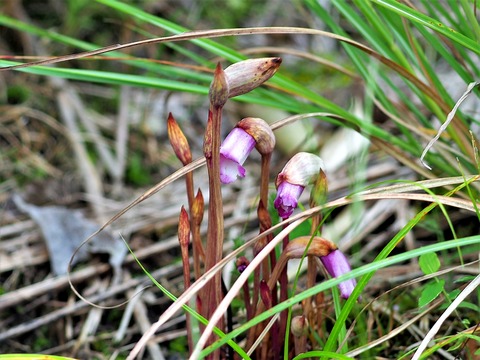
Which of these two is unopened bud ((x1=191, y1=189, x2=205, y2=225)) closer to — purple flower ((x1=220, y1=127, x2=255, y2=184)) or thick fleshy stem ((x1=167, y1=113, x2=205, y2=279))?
thick fleshy stem ((x1=167, y1=113, x2=205, y2=279))

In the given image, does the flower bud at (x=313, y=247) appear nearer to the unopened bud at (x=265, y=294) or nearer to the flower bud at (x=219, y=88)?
the unopened bud at (x=265, y=294)

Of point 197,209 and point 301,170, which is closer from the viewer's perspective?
point 301,170

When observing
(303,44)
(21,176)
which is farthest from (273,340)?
(303,44)

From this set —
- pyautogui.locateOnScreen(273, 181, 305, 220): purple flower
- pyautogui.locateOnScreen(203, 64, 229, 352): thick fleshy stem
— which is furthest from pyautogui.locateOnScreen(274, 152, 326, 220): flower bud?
pyautogui.locateOnScreen(203, 64, 229, 352): thick fleshy stem

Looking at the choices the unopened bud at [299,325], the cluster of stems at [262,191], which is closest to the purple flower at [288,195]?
the cluster of stems at [262,191]

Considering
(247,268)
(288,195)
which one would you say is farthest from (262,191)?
(247,268)

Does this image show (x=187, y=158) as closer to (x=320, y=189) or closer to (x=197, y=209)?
(x=197, y=209)
